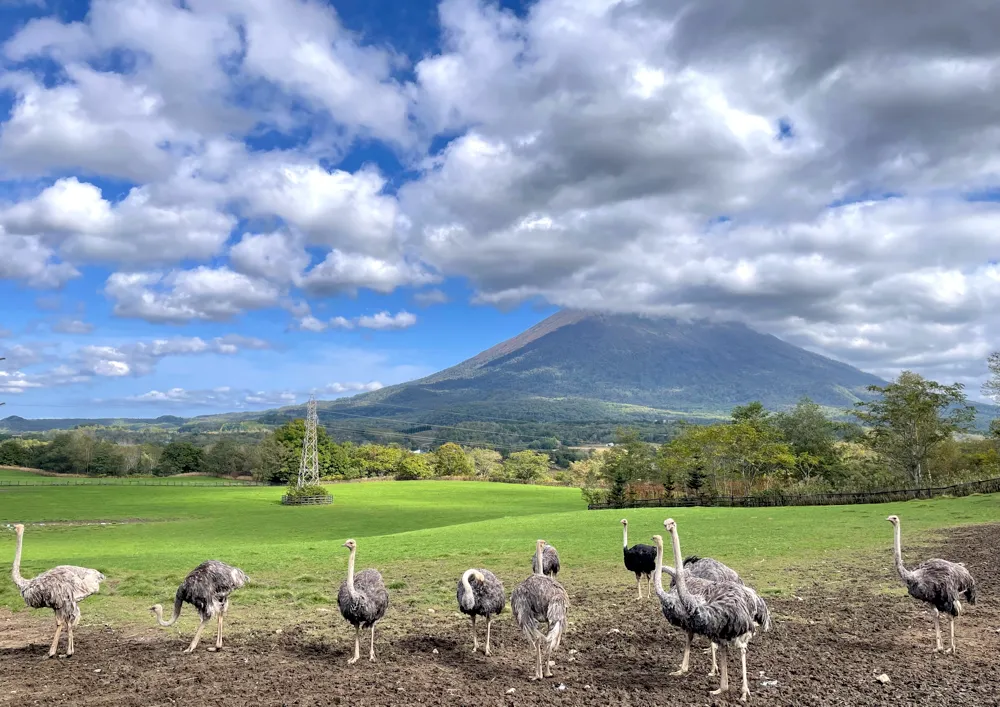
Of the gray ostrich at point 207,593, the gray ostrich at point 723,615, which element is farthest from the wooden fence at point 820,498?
the gray ostrich at point 207,593

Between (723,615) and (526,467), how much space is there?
110 meters

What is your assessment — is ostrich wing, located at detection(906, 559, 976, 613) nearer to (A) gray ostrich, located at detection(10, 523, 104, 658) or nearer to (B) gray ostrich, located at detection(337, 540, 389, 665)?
(B) gray ostrich, located at detection(337, 540, 389, 665)

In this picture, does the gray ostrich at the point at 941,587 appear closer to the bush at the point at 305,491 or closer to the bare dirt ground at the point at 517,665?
the bare dirt ground at the point at 517,665

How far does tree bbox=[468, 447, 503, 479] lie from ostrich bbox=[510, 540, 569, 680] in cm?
11212

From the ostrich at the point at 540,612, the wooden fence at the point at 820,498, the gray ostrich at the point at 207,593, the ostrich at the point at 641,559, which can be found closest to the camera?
the ostrich at the point at 540,612

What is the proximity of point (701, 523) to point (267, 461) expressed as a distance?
93954 mm

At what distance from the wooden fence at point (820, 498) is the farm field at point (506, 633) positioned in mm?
14452

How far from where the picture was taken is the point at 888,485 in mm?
50750

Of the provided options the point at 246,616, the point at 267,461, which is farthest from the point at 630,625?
the point at 267,461

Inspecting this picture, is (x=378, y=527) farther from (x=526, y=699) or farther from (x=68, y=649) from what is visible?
(x=526, y=699)

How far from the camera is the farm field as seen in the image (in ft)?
28.6

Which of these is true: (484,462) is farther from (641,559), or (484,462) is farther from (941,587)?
(941,587)

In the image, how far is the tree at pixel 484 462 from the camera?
12708 cm

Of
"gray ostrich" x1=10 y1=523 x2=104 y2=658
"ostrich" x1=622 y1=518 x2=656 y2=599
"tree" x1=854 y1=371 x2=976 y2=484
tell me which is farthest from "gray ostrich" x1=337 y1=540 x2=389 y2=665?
"tree" x1=854 y1=371 x2=976 y2=484
